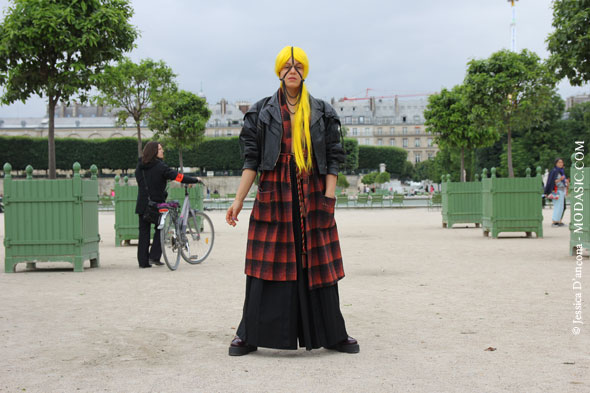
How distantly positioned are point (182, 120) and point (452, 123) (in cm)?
1534

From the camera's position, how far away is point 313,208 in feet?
14.5

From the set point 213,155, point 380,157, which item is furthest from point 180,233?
point 380,157

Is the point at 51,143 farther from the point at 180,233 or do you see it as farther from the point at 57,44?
the point at 180,233

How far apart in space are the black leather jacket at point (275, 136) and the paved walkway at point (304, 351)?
1.14 meters

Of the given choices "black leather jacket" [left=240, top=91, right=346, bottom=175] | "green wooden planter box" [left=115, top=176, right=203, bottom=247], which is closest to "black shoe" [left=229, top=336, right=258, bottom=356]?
"black leather jacket" [left=240, top=91, right=346, bottom=175]

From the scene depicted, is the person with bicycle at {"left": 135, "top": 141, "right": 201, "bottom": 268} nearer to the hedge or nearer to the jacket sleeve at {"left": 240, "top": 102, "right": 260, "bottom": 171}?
the jacket sleeve at {"left": 240, "top": 102, "right": 260, "bottom": 171}

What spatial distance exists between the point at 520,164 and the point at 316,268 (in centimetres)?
5952

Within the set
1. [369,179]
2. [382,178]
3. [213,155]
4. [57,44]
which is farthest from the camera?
[369,179]

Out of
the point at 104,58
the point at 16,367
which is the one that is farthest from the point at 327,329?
the point at 104,58

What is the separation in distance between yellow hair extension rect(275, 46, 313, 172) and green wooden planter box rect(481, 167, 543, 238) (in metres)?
→ 10.1

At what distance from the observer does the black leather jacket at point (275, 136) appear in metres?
4.41

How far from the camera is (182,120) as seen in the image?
38.1 m

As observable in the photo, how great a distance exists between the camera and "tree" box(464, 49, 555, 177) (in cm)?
2225

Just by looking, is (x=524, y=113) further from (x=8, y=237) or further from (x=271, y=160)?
(x=271, y=160)
